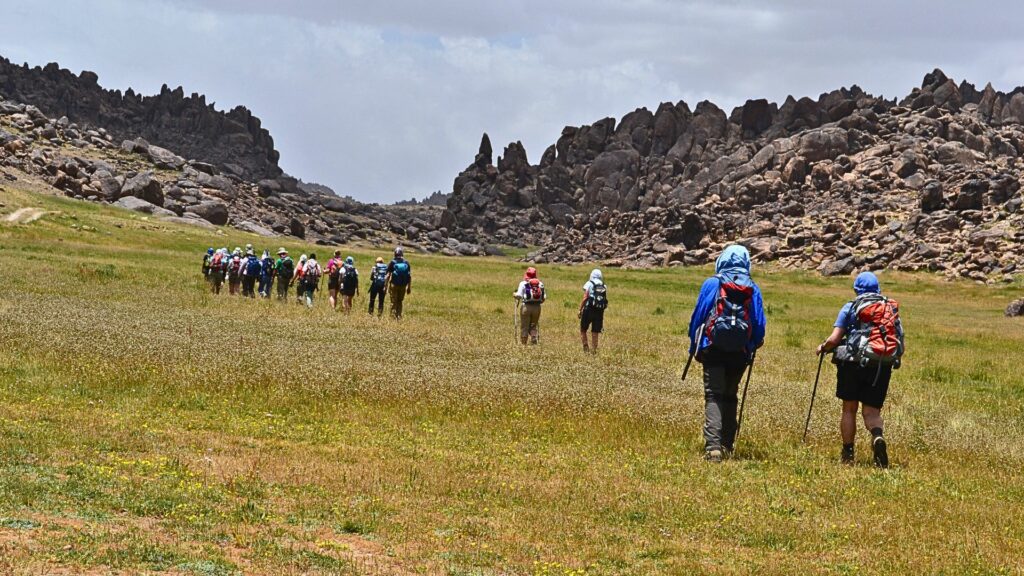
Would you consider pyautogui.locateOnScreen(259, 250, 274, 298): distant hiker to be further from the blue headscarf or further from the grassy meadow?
the blue headscarf

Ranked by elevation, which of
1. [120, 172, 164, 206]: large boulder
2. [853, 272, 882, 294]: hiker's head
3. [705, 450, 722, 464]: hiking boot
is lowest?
[705, 450, 722, 464]: hiking boot

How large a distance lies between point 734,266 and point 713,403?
1865 mm

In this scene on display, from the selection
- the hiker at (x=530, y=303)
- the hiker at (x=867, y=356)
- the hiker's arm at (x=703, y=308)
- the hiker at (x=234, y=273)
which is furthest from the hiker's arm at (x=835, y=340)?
the hiker at (x=234, y=273)

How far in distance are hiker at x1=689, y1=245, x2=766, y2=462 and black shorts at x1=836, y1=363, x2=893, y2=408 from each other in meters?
1.31

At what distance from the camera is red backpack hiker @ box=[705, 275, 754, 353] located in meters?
13.2

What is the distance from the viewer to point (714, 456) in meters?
13.0

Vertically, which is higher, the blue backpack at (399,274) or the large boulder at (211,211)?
the large boulder at (211,211)

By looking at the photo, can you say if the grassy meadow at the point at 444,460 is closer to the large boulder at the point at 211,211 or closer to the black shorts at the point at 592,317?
the black shorts at the point at 592,317

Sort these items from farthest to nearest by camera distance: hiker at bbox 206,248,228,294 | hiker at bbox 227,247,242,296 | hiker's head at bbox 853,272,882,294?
hiker at bbox 206,248,228,294, hiker at bbox 227,247,242,296, hiker's head at bbox 853,272,882,294

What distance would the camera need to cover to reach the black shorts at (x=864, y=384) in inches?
525

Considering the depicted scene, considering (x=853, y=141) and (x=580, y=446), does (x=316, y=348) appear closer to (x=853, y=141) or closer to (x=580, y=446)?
(x=580, y=446)

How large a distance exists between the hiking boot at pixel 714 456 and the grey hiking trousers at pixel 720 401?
10 centimetres

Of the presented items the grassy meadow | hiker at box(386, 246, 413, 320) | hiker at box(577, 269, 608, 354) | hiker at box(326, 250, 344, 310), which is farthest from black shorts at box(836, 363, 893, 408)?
hiker at box(326, 250, 344, 310)

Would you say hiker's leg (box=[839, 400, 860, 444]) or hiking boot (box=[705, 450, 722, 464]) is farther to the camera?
hiker's leg (box=[839, 400, 860, 444])
